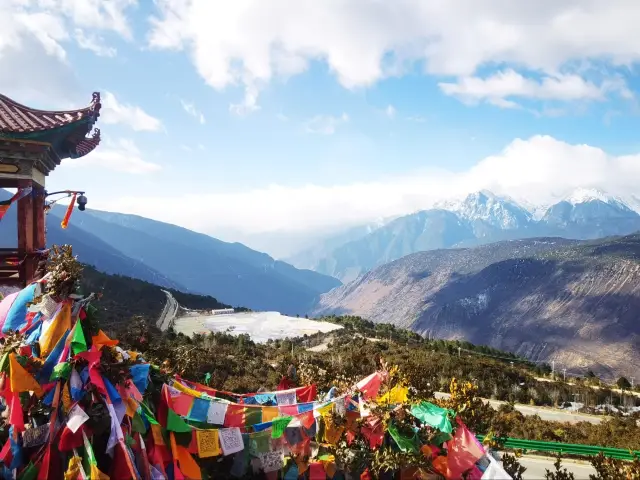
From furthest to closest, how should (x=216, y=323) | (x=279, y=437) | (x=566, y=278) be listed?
(x=566, y=278)
(x=216, y=323)
(x=279, y=437)

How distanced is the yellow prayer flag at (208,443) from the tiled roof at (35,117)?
7862 mm

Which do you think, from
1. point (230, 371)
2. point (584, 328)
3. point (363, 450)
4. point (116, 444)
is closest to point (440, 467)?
point (363, 450)

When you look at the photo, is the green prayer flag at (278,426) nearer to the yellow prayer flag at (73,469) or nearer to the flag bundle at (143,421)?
the flag bundle at (143,421)

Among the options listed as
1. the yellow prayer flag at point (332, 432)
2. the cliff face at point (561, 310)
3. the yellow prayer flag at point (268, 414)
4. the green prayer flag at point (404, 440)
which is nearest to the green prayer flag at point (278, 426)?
the yellow prayer flag at point (268, 414)

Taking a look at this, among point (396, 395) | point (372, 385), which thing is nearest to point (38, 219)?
point (372, 385)

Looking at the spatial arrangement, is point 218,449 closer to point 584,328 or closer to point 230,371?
point 230,371

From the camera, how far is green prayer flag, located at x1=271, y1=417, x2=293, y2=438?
944cm

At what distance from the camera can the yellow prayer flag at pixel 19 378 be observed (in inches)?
286

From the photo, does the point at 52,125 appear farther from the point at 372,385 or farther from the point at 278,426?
the point at 372,385

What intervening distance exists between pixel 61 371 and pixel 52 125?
6.81m

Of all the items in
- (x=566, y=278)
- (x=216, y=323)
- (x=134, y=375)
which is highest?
(x=134, y=375)

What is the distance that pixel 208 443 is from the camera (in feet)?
28.5

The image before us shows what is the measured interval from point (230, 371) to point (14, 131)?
43.9 feet

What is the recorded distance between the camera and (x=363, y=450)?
8.94m
